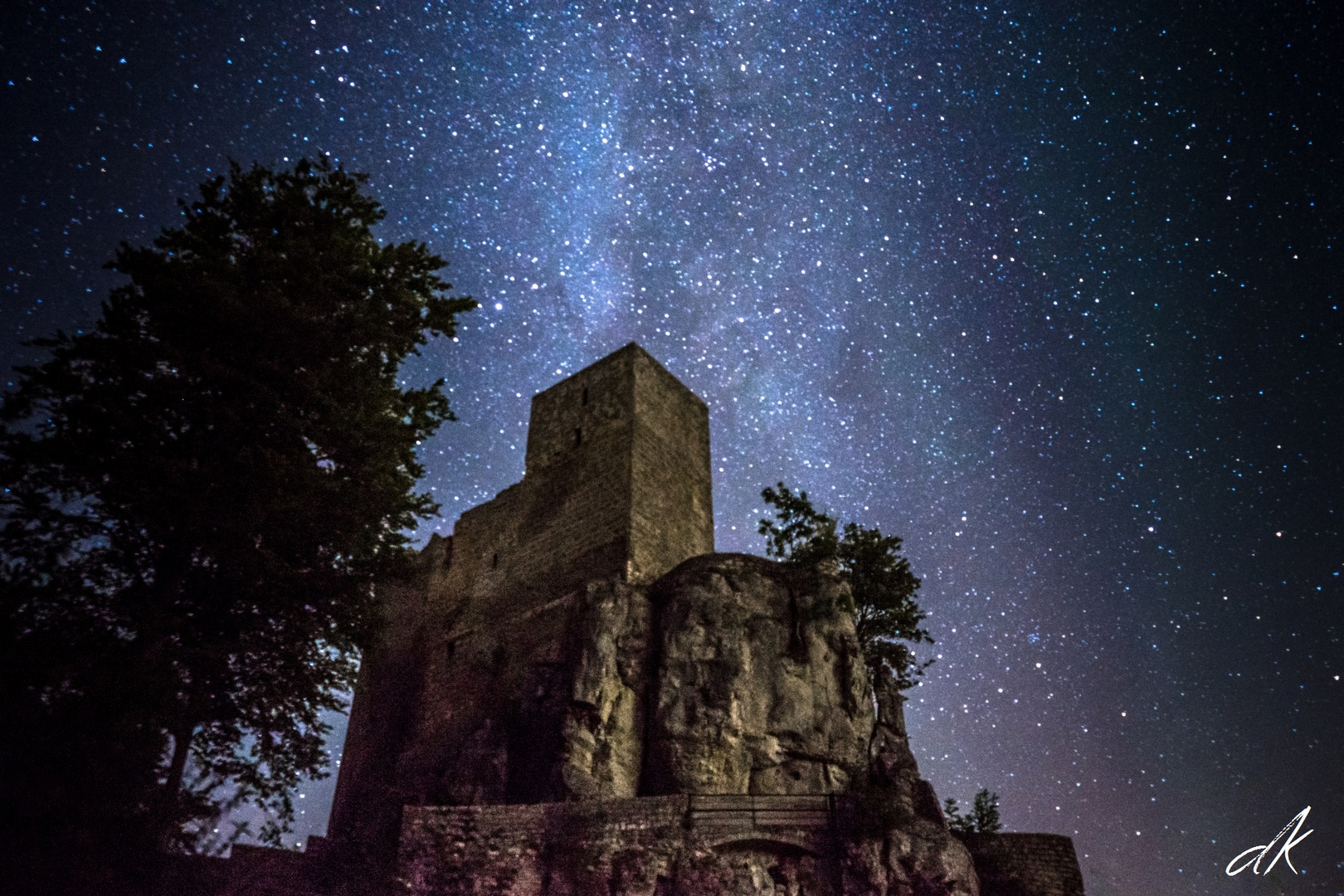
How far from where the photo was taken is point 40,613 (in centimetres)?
1145

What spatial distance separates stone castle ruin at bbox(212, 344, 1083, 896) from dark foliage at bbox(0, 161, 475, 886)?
236 centimetres

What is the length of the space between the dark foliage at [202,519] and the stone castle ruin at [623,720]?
2356 millimetres

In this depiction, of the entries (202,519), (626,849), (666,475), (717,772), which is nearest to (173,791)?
(202,519)

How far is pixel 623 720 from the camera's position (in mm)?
16688

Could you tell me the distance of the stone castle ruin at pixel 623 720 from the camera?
12875mm

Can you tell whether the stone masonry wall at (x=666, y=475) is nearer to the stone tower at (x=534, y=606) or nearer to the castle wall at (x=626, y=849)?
the stone tower at (x=534, y=606)

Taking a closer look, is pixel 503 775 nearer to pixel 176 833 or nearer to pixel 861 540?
pixel 176 833

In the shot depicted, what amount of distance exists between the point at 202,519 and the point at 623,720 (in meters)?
8.99

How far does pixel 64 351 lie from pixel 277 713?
6691 mm

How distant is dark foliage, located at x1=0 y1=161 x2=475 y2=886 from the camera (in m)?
10.8

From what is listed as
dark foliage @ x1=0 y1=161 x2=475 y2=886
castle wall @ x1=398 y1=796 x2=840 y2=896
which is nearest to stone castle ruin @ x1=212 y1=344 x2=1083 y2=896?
castle wall @ x1=398 y1=796 x2=840 y2=896

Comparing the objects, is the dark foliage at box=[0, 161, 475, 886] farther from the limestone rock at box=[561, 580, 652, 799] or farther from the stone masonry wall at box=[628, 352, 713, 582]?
the stone masonry wall at box=[628, 352, 713, 582]

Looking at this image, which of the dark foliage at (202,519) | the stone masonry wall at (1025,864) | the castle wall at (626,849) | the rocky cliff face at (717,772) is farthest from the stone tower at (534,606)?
the stone masonry wall at (1025,864)

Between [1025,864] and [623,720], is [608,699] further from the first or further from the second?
[1025,864]
